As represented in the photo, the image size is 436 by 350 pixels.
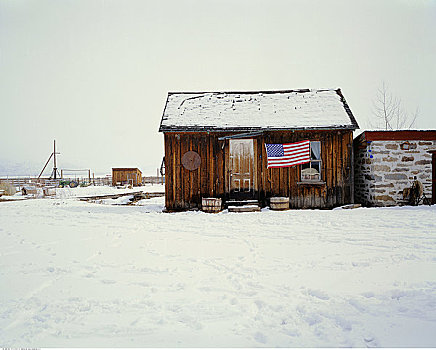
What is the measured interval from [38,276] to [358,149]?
12576 mm

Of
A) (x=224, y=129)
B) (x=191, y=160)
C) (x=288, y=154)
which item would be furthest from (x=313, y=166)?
(x=191, y=160)

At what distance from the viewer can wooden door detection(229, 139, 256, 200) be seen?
40.2 ft

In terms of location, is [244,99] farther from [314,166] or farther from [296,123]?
[314,166]

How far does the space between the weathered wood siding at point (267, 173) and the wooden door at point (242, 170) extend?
0.42 m

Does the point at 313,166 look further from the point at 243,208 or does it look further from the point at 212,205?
the point at 212,205

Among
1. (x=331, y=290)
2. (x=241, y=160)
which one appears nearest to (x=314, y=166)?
(x=241, y=160)

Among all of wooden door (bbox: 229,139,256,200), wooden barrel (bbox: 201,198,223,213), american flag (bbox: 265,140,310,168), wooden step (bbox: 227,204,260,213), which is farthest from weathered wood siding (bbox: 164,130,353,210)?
wooden step (bbox: 227,204,260,213)

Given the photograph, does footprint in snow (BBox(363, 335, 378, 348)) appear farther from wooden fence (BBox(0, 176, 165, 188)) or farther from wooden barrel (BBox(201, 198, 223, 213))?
wooden fence (BBox(0, 176, 165, 188))

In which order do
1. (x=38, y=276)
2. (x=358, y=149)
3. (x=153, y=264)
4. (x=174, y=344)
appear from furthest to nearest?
(x=358, y=149) < (x=153, y=264) < (x=38, y=276) < (x=174, y=344)

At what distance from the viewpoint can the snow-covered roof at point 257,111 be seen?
1177 centimetres

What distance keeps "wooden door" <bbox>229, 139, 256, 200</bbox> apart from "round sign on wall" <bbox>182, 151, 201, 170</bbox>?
52.5 inches

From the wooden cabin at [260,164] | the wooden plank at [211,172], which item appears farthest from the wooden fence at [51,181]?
the wooden plank at [211,172]

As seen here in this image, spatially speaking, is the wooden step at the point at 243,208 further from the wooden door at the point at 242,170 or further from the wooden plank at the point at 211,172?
the wooden plank at the point at 211,172

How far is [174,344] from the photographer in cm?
251
